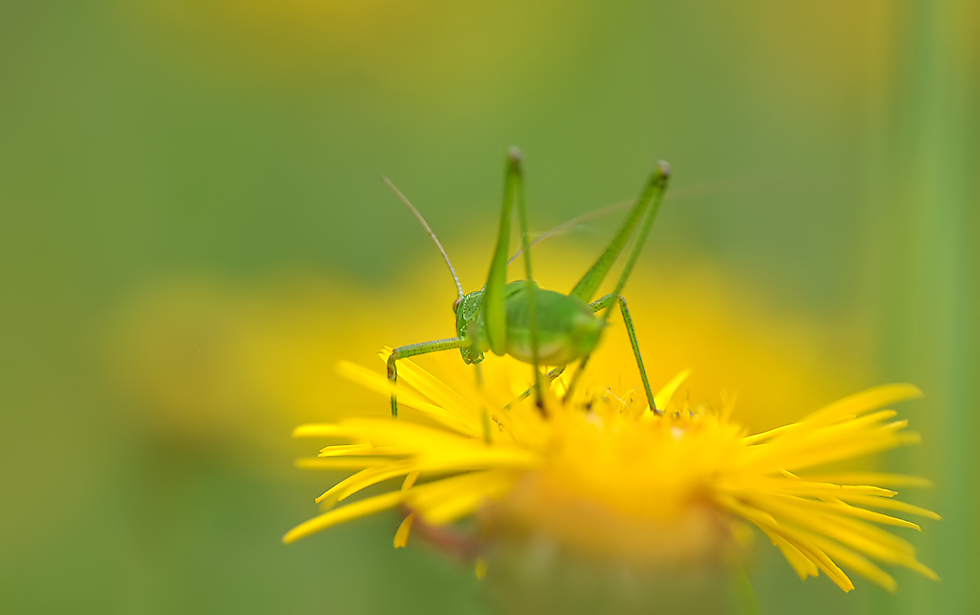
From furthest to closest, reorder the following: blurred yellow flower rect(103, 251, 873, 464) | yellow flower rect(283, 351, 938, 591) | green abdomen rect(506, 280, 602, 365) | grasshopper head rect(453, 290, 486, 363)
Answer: blurred yellow flower rect(103, 251, 873, 464), grasshopper head rect(453, 290, 486, 363), green abdomen rect(506, 280, 602, 365), yellow flower rect(283, 351, 938, 591)

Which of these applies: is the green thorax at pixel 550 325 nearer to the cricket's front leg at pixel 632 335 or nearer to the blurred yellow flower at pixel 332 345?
the cricket's front leg at pixel 632 335

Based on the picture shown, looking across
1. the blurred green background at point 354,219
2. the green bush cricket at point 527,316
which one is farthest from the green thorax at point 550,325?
the blurred green background at point 354,219

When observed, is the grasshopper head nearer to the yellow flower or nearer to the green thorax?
the green thorax

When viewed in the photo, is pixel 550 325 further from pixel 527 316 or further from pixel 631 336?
pixel 631 336

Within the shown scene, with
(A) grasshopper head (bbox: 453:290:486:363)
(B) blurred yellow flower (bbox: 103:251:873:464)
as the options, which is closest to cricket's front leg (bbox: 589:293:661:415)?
(A) grasshopper head (bbox: 453:290:486:363)

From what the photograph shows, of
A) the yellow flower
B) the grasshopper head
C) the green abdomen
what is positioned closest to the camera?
the yellow flower

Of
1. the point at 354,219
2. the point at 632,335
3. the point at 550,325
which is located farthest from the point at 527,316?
the point at 354,219
